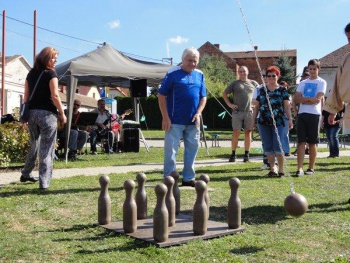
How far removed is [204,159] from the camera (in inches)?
493

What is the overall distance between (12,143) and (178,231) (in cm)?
698

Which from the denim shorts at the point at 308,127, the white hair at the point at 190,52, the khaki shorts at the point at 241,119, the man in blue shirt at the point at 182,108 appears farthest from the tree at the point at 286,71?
the white hair at the point at 190,52

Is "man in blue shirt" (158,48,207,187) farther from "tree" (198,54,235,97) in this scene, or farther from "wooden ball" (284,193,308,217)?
"tree" (198,54,235,97)

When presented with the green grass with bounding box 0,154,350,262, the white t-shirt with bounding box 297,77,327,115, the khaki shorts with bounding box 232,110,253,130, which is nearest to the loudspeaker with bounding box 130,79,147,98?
the khaki shorts with bounding box 232,110,253,130

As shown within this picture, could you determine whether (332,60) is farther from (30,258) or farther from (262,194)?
(30,258)

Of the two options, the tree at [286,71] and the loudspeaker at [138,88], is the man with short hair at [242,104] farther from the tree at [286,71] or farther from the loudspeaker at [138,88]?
the tree at [286,71]

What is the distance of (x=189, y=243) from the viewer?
4.08m

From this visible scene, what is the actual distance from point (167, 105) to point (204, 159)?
5938 millimetres

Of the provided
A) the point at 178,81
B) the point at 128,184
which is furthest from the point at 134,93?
the point at 128,184

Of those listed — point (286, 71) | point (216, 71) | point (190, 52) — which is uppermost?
point (216, 71)

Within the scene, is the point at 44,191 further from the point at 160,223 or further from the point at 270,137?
the point at 270,137

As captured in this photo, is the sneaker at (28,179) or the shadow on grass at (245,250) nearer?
the shadow on grass at (245,250)

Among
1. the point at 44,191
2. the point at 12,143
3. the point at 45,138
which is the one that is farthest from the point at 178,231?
→ the point at 12,143

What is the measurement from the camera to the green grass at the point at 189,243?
3768 mm
